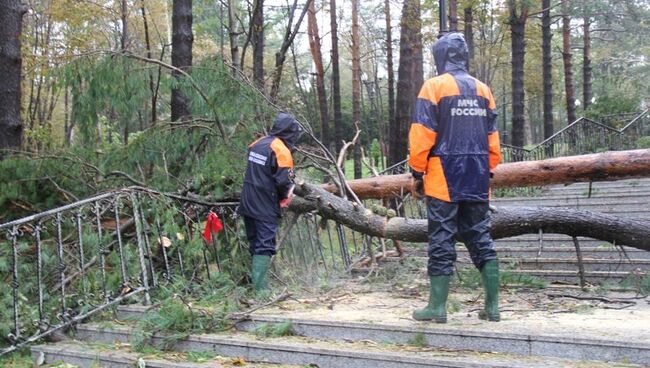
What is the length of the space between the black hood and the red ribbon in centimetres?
97

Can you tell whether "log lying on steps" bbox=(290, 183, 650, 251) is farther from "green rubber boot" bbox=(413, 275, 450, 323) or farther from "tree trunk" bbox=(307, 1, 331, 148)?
"tree trunk" bbox=(307, 1, 331, 148)

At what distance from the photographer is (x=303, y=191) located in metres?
6.63

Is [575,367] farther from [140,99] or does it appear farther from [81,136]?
[81,136]

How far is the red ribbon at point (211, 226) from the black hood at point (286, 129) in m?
0.97

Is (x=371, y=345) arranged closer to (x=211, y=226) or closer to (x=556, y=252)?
(x=211, y=226)

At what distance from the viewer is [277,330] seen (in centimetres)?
488

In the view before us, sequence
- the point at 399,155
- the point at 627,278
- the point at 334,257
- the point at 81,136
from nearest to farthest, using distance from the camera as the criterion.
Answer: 1. the point at 627,278
2. the point at 81,136
3. the point at 334,257
4. the point at 399,155

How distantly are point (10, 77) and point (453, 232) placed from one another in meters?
6.73

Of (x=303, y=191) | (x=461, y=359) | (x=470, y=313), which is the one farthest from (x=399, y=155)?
(x=461, y=359)

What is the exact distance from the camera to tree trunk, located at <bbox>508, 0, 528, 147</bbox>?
17562 millimetres

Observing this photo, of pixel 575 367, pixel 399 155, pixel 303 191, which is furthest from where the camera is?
pixel 399 155

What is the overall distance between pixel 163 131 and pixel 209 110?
56 cm

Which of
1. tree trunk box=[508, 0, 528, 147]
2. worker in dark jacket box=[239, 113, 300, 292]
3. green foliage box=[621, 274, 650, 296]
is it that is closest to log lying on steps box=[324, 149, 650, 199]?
green foliage box=[621, 274, 650, 296]

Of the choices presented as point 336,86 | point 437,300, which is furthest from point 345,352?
point 336,86
